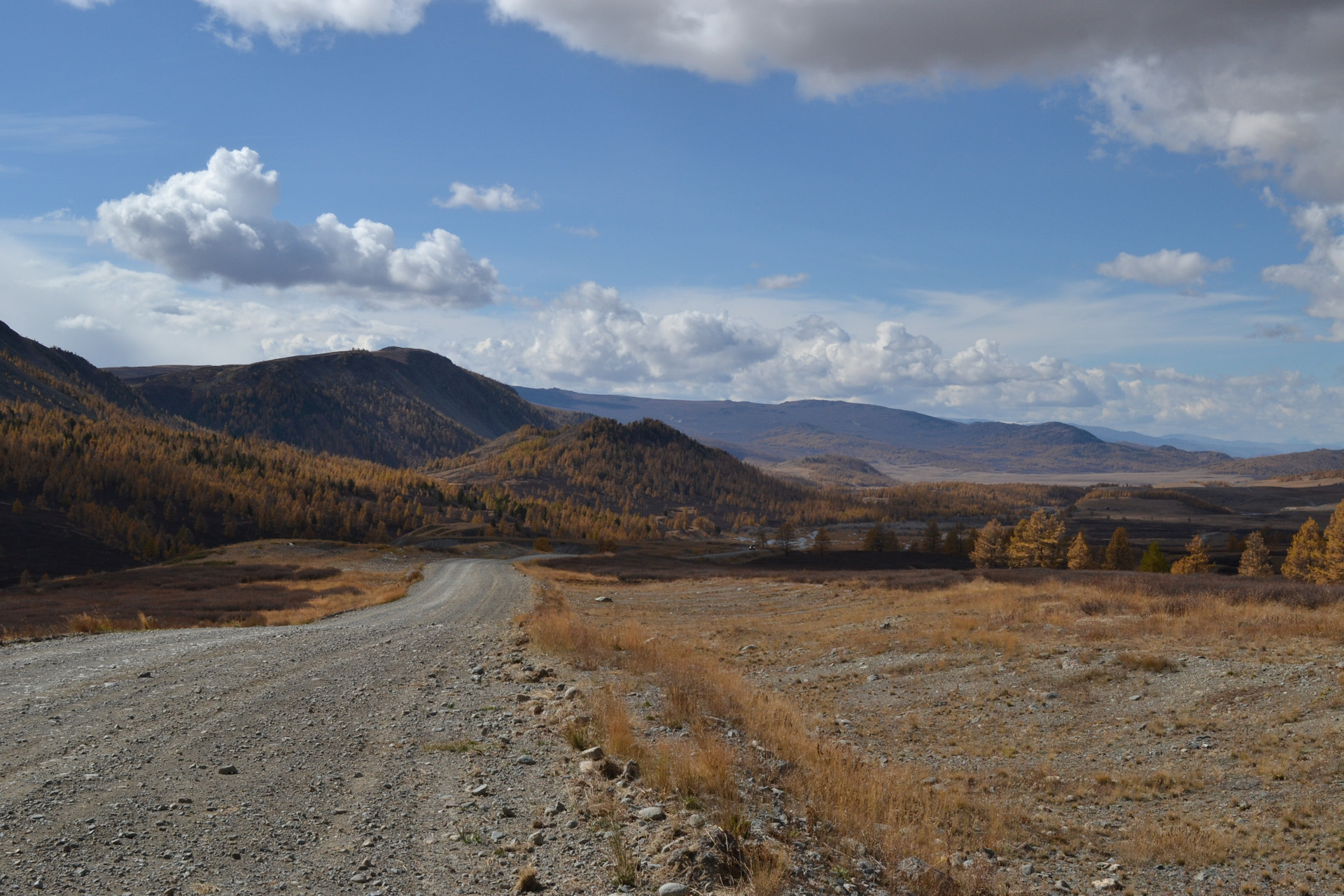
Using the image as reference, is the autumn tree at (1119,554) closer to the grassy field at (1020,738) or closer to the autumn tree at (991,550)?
the autumn tree at (991,550)

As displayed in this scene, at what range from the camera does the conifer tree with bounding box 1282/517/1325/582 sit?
2758 inches

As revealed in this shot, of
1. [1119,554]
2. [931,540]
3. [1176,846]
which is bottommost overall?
[931,540]

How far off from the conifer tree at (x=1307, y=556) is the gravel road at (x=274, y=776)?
85.9 meters

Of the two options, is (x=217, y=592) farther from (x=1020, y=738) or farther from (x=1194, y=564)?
(x=1194, y=564)

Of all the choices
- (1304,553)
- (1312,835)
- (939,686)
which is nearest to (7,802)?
(1312,835)

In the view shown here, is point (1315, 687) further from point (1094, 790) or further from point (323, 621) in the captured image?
point (323, 621)

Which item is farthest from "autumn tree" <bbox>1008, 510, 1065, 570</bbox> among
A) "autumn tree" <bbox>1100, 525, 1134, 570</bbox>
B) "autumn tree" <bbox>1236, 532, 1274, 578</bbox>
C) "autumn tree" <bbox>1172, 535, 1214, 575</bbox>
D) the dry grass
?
the dry grass

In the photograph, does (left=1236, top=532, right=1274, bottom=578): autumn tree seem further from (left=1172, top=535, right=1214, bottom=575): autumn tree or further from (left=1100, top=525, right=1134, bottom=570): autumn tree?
(left=1100, top=525, right=1134, bottom=570): autumn tree

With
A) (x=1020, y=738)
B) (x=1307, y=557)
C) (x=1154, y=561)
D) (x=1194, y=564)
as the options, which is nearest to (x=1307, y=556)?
(x=1307, y=557)

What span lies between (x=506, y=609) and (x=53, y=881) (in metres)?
32.1

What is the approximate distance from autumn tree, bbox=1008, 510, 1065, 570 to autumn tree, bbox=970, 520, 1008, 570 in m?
3.70

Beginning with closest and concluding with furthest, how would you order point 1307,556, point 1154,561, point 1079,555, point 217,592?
point 217,592 → point 1307,556 → point 1154,561 → point 1079,555

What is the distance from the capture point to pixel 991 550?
97.8 m

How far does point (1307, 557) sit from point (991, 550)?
109ft
